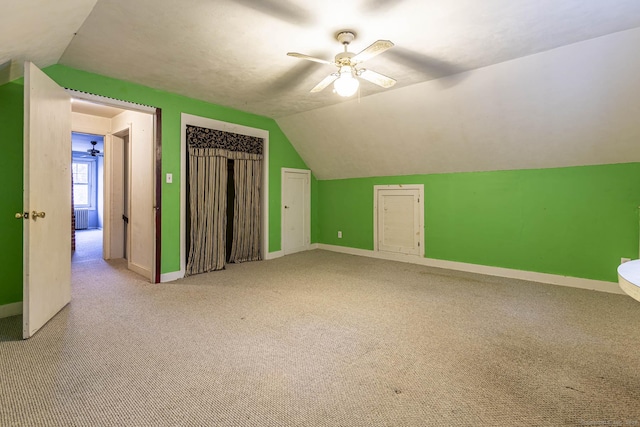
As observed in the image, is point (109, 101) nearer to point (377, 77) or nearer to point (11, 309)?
point (11, 309)

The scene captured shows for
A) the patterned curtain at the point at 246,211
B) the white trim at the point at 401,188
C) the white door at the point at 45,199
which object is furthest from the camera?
the white trim at the point at 401,188

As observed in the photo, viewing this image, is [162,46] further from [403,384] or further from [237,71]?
[403,384]

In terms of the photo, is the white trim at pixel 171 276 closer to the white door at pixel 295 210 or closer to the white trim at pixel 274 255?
the white trim at pixel 274 255

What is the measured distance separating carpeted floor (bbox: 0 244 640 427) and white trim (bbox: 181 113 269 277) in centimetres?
90

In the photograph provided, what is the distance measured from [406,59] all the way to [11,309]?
4434 mm

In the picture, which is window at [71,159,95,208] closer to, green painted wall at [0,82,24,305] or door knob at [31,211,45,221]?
green painted wall at [0,82,24,305]

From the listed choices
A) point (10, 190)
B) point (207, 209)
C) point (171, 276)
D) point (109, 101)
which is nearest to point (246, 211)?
point (207, 209)

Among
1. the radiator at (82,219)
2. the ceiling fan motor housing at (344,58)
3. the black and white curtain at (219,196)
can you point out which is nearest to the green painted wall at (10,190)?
the black and white curtain at (219,196)

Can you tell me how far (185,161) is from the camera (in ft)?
13.4

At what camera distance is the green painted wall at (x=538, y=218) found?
135 inches

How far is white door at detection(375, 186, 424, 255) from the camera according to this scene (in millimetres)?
5000

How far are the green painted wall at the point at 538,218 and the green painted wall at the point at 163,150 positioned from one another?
2063mm

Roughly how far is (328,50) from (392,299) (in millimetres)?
2593

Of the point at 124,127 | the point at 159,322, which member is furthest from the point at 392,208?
the point at 124,127
